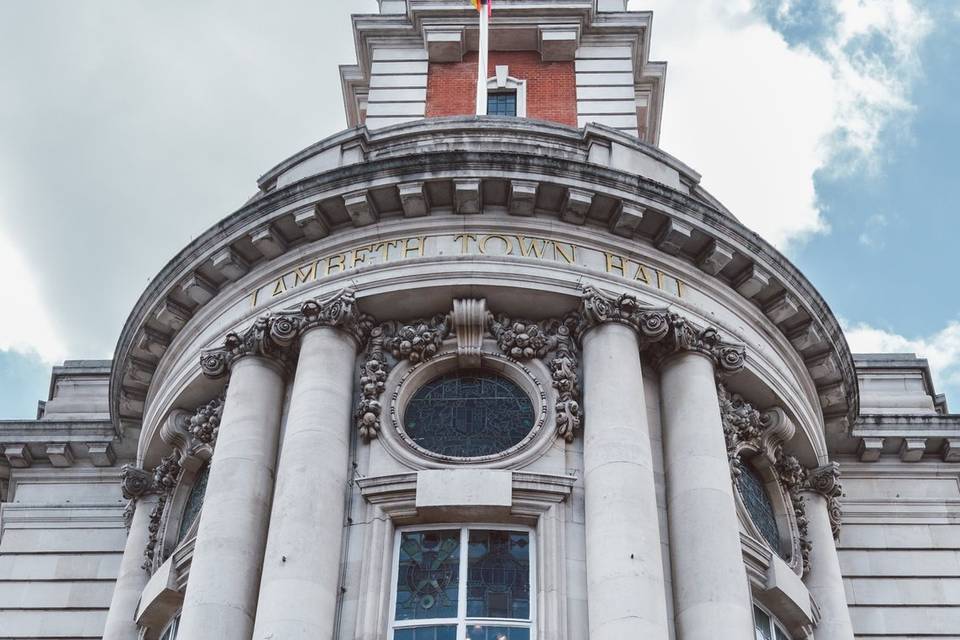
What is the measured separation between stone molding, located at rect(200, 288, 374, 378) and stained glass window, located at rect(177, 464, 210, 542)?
2.51 meters

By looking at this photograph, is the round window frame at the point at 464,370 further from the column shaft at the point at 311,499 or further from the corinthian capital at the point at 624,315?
the corinthian capital at the point at 624,315

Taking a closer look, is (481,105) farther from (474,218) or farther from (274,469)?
(274,469)

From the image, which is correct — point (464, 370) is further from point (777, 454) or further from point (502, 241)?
point (777, 454)

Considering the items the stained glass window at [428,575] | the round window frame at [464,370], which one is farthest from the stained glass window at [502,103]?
the stained glass window at [428,575]

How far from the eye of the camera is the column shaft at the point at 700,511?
19.9m

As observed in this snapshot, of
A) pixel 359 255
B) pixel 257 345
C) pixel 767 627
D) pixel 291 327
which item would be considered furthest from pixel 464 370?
pixel 767 627

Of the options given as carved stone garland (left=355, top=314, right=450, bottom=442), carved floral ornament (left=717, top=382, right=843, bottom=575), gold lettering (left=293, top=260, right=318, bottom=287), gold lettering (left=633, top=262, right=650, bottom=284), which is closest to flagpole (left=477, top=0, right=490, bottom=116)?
gold lettering (left=293, top=260, right=318, bottom=287)

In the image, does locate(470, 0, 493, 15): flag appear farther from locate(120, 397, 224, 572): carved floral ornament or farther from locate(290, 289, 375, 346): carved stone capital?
locate(120, 397, 224, 572): carved floral ornament

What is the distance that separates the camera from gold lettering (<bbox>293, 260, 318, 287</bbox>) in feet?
79.8

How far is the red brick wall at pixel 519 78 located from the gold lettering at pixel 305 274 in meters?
10.3

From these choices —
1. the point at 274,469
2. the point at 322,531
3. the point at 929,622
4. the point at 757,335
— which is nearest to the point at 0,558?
the point at 274,469

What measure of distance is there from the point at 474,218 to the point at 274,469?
568 centimetres

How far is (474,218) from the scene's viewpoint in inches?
955

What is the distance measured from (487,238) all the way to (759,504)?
6.88 meters
